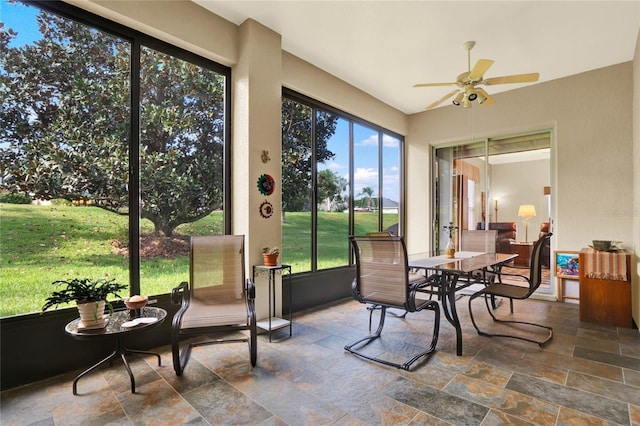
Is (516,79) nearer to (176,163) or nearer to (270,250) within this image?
(270,250)

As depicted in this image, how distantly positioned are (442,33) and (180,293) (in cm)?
370

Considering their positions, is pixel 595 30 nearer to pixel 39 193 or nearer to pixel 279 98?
pixel 279 98

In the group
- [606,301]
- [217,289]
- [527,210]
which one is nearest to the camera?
[217,289]

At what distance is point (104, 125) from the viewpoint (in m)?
2.71

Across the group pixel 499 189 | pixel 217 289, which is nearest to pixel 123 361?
pixel 217 289

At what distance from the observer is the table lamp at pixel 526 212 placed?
5188mm

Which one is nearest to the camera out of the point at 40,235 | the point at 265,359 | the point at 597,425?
the point at 597,425

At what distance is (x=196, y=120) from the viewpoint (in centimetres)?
329

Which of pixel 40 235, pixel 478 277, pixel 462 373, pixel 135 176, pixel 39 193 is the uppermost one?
pixel 135 176

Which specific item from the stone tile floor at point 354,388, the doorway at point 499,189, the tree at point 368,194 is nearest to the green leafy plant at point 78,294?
the stone tile floor at point 354,388

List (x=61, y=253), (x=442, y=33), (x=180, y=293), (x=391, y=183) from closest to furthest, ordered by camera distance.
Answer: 1. (x=61, y=253)
2. (x=180, y=293)
3. (x=442, y=33)
4. (x=391, y=183)

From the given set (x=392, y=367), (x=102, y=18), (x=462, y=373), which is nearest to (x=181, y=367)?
(x=392, y=367)

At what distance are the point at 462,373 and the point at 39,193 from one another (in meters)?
3.45

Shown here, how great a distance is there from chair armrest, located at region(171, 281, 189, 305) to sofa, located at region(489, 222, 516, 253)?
4.88m
